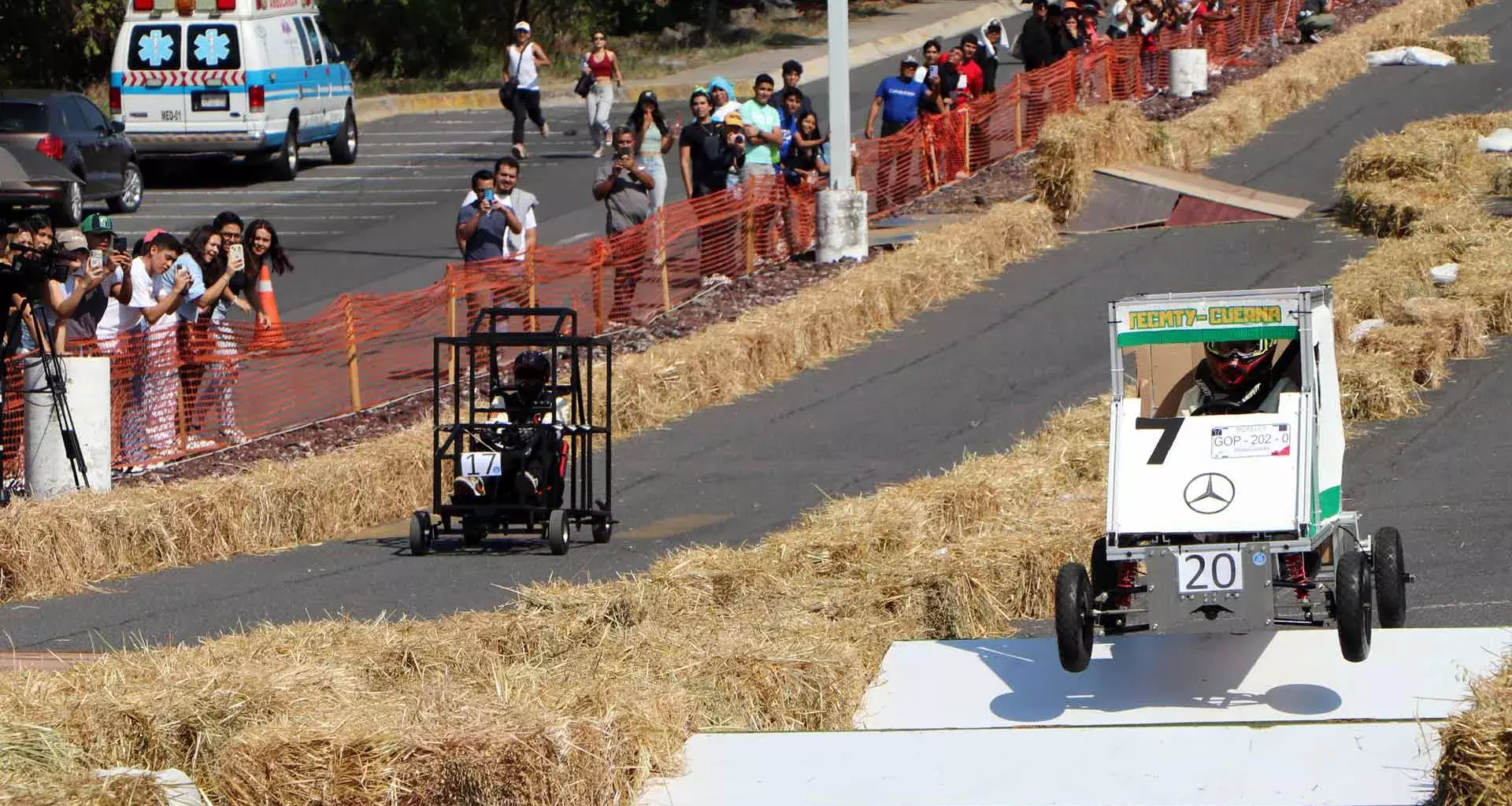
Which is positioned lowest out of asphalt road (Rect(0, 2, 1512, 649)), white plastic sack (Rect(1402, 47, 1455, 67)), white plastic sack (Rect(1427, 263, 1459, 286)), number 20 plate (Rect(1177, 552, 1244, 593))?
asphalt road (Rect(0, 2, 1512, 649))

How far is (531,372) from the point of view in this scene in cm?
1238

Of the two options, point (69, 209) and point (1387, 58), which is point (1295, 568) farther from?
point (1387, 58)

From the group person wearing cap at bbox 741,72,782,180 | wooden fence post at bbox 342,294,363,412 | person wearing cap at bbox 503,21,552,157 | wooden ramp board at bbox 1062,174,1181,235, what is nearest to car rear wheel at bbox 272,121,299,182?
person wearing cap at bbox 503,21,552,157

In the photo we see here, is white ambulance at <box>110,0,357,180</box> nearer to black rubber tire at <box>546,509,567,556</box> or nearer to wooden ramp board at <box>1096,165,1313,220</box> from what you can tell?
wooden ramp board at <box>1096,165,1313,220</box>

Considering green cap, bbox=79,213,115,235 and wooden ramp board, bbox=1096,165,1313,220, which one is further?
wooden ramp board, bbox=1096,165,1313,220

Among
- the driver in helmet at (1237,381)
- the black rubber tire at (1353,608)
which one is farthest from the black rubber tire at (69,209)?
the black rubber tire at (1353,608)

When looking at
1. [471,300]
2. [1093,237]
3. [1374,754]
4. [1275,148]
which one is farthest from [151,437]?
[1275,148]

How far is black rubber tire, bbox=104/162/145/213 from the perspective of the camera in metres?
25.8

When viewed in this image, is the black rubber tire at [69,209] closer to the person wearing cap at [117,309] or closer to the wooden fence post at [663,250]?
the wooden fence post at [663,250]

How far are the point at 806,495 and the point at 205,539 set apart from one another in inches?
150

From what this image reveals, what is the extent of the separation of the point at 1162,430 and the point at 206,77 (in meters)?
21.1

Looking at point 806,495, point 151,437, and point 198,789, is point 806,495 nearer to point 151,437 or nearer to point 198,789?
point 151,437

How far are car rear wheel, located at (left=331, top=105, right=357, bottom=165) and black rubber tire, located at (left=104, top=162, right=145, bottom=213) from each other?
429 cm

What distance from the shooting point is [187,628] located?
10.2 meters
